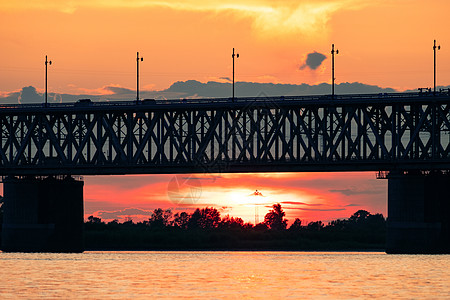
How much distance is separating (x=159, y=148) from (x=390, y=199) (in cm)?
3172

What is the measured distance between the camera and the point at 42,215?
156m

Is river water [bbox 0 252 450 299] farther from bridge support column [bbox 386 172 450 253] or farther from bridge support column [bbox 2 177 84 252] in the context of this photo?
bridge support column [bbox 2 177 84 252]

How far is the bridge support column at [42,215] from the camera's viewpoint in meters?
154

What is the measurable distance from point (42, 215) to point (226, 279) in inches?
→ 2769

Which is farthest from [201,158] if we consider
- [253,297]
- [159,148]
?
[253,297]

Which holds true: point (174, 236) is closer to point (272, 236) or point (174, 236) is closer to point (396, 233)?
point (272, 236)

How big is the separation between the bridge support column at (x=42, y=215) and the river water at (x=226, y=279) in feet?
94.8

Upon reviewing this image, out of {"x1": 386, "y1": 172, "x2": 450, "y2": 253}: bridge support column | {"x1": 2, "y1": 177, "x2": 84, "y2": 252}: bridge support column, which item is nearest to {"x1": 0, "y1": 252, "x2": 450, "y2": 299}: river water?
{"x1": 386, "y1": 172, "x2": 450, "y2": 253}: bridge support column

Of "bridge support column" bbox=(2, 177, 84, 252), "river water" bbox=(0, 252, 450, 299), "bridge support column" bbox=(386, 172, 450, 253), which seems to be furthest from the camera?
"bridge support column" bbox=(2, 177, 84, 252)

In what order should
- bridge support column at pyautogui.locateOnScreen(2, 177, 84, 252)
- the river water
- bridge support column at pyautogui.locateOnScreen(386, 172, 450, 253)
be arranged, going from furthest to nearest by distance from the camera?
1. bridge support column at pyautogui.locateOnScreen(2, 177, 84, 252)
2. bridge support column at pyautogui.locateOnScreen(386, 172, 450, 253)
3. the river water

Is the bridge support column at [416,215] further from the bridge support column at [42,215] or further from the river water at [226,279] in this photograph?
the bridge support column at [42,215]

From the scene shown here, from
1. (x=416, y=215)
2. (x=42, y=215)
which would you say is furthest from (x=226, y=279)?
(x=42, y=215)

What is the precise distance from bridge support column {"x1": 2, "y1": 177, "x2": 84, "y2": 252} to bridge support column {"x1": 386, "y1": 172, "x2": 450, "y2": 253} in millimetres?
46850

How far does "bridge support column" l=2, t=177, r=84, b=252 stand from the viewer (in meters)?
154
